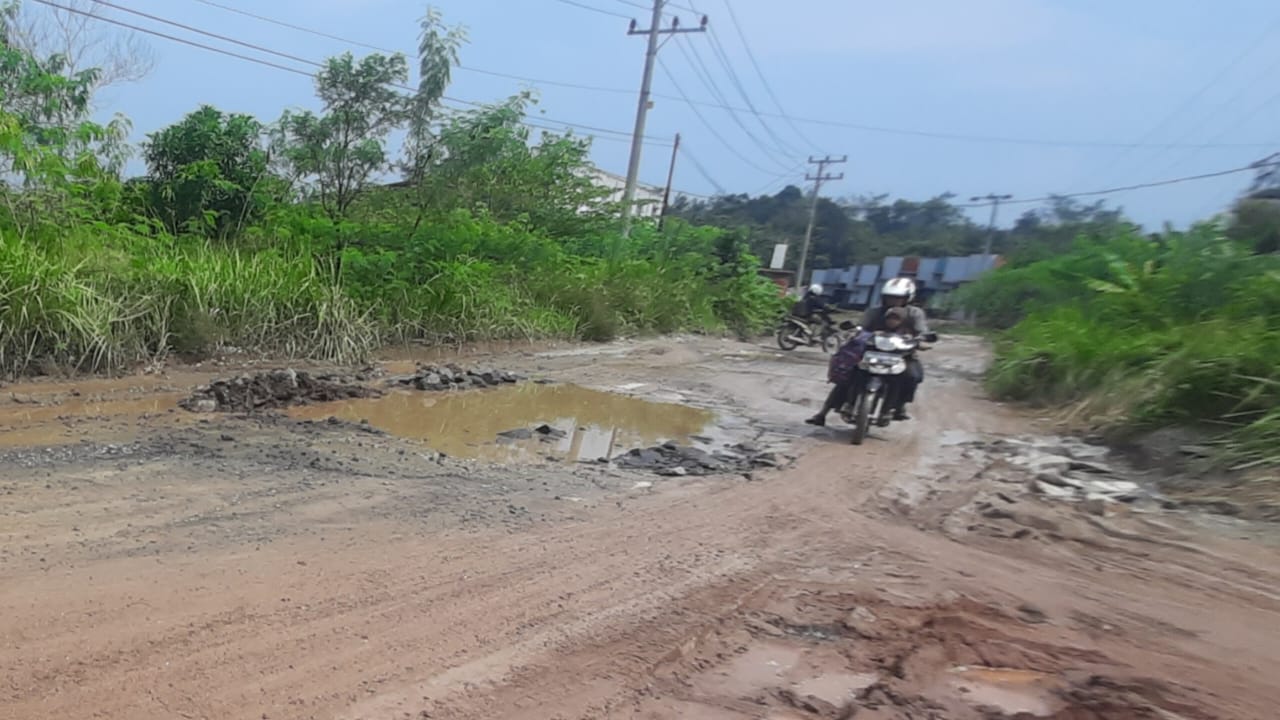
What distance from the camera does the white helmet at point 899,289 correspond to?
29.3 feet

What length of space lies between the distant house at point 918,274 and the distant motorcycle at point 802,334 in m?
11.9

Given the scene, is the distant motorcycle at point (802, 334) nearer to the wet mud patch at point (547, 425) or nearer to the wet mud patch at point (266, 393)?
the wet mud patch at point (547, 425)

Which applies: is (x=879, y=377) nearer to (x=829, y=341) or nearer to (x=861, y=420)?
(x=861, y=420)

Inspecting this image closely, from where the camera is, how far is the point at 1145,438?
7.95m

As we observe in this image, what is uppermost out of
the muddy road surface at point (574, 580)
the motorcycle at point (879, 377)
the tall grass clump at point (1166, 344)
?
the tall grass clump at point (1166, 344)

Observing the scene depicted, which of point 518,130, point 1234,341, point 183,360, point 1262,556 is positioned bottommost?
point 183,360

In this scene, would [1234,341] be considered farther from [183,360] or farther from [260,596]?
[183,360]

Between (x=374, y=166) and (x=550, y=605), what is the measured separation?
1098cm

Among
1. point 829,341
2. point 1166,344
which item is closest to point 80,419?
point 1166,344

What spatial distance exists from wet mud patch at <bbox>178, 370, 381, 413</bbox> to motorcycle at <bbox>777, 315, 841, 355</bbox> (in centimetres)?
1482

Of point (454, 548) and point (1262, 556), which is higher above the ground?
point (1262, 556)

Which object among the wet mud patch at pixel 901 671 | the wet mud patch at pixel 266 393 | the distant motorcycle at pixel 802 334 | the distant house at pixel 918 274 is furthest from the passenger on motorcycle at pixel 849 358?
the distant house at pixel 918 274

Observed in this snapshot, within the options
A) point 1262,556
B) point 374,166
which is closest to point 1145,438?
point 1262,556

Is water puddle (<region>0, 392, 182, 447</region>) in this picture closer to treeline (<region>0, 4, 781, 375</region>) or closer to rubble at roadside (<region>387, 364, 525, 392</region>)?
treeline (<region>0, 4, 781, 375</region>)
